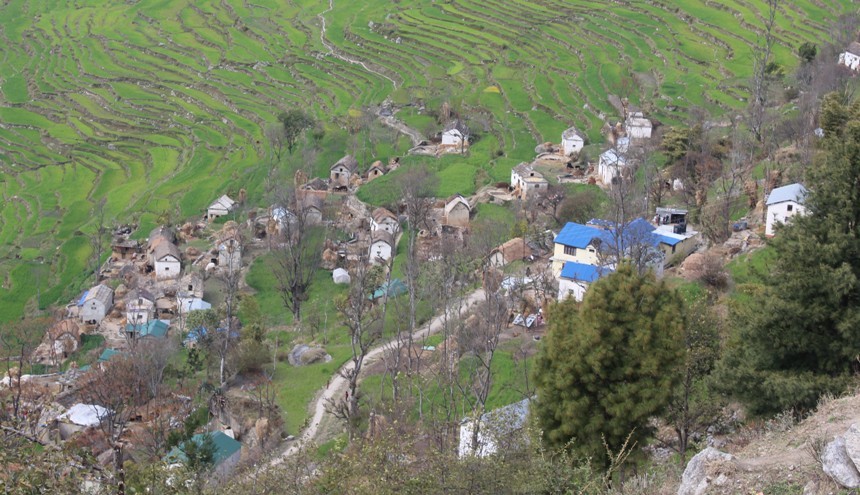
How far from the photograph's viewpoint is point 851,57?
53812mm

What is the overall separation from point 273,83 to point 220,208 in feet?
79.1

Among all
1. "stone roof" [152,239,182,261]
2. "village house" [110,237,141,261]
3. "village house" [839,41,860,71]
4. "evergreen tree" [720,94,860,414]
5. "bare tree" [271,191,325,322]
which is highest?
"evergreen tree" [720,94,860,414]

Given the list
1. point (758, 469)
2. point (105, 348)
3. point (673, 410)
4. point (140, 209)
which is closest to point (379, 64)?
point (140, 209)

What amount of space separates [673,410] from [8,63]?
86.7m

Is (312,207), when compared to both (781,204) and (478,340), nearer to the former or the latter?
(478,340)

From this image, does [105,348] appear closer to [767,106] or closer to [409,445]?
[409,445]

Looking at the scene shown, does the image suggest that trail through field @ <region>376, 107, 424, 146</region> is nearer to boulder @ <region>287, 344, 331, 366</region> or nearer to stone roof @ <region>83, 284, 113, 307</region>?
stone roof @ <region>83, 284, 113, 307</region>

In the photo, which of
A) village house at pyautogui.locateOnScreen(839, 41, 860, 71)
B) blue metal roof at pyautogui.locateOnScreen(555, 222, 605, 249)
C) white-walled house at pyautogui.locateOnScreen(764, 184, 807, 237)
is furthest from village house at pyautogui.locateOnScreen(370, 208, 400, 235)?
village house at pyautogui.locateOnScreen(839, 41, 860, 71)

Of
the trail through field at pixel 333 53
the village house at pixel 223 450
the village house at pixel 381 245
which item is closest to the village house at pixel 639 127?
the village house at pixel 381 245

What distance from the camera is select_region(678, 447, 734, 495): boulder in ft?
36.4

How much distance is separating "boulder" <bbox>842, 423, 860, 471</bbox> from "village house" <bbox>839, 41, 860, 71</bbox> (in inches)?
1885

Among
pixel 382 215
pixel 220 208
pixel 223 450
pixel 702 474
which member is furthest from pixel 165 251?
pixel 702 474

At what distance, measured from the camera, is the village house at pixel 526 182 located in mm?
46000

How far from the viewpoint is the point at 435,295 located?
35.5 metres
